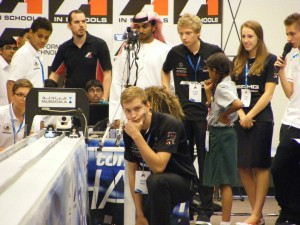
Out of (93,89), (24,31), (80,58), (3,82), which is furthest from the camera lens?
(24,31)

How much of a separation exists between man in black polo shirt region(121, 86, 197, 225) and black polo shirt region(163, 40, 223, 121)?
1023 mm

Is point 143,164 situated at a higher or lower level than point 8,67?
lower

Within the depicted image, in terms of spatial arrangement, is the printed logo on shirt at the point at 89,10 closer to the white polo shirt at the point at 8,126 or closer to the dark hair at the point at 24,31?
the dark hair at the point at 24,31

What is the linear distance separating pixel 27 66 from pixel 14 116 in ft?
2.42

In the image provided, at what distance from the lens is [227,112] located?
4598 mm

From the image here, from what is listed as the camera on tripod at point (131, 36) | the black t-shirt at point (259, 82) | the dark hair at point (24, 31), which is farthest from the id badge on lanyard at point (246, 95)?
the dark hair at point (24, 31)

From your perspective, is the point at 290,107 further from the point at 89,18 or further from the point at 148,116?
the point at 89,18

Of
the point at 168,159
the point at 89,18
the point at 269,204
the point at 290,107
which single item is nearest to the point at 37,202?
the point at 168,159

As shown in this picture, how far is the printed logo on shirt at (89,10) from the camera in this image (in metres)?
7.10

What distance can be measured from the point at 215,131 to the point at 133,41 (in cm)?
89

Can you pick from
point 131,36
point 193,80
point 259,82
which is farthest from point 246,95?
point 131,36

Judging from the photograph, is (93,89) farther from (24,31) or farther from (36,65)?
(24,31)

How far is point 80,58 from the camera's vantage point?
596cm

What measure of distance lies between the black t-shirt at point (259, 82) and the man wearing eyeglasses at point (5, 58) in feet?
7.57
